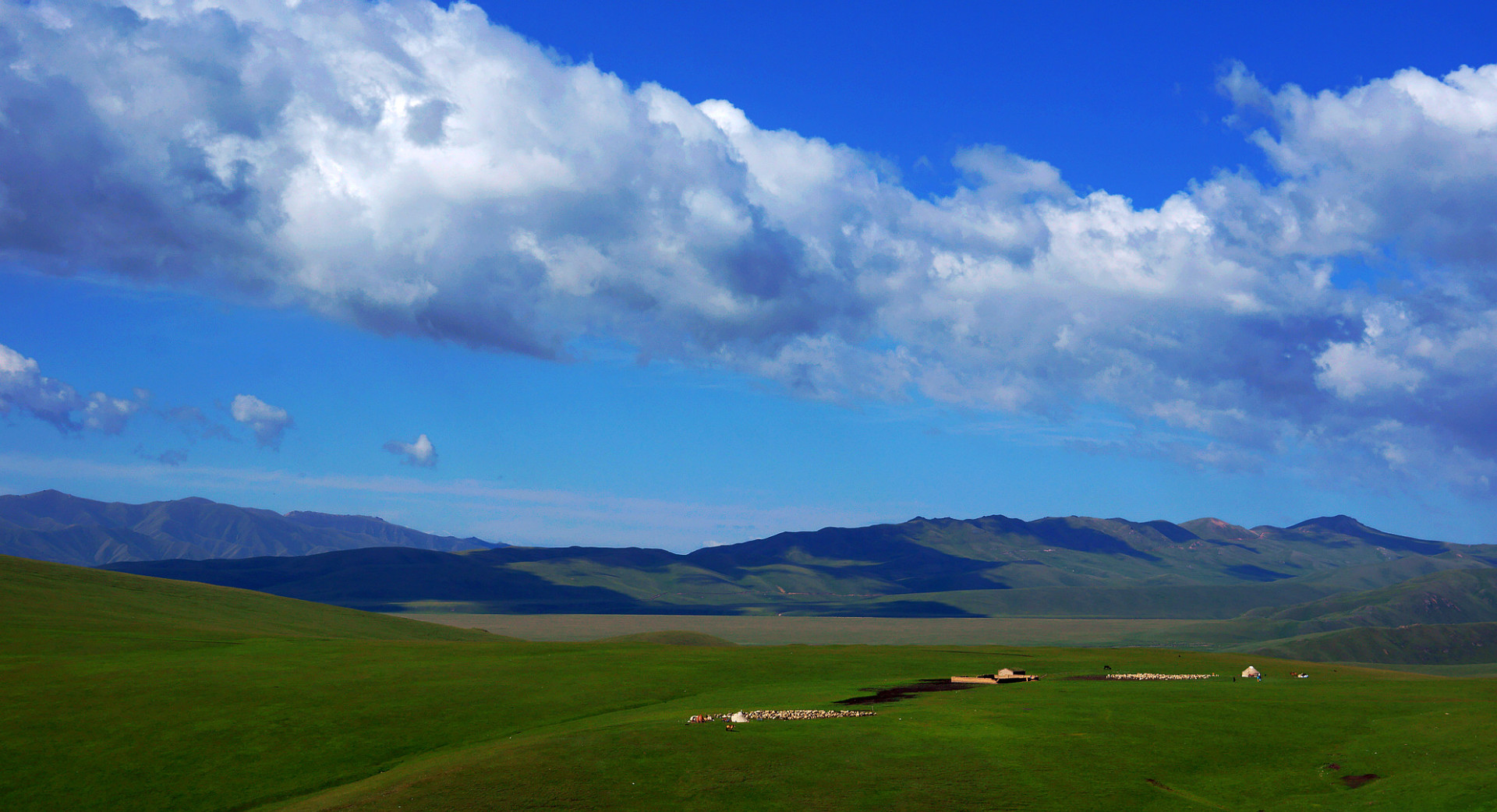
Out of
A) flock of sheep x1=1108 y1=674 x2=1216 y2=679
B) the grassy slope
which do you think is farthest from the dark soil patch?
the grassy slope

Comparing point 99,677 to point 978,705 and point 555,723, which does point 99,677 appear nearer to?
point 555,723

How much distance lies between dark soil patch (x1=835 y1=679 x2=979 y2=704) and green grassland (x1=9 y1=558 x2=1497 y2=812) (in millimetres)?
1796

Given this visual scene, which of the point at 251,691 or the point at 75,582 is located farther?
the point at 75,582

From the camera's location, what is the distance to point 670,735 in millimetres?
46531

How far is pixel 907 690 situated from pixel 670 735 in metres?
24.3

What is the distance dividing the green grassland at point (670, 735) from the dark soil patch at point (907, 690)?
5.89ft

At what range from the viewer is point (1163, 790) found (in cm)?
4091

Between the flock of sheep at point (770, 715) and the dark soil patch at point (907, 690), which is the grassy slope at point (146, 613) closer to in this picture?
the flock of sheep at point (770, 715)

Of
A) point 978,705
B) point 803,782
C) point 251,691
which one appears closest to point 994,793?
point 803,782

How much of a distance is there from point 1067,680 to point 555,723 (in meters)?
36.3

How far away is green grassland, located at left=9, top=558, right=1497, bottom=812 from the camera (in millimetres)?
39844

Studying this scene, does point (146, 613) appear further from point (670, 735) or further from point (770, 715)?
point (670, 735)

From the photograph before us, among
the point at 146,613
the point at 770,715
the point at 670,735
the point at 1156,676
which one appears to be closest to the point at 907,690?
the point at 770,715

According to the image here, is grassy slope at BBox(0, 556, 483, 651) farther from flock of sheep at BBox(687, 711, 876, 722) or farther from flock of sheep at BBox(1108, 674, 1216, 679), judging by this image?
flock of sheep at BBox(1108, 674, 1216, 679)
